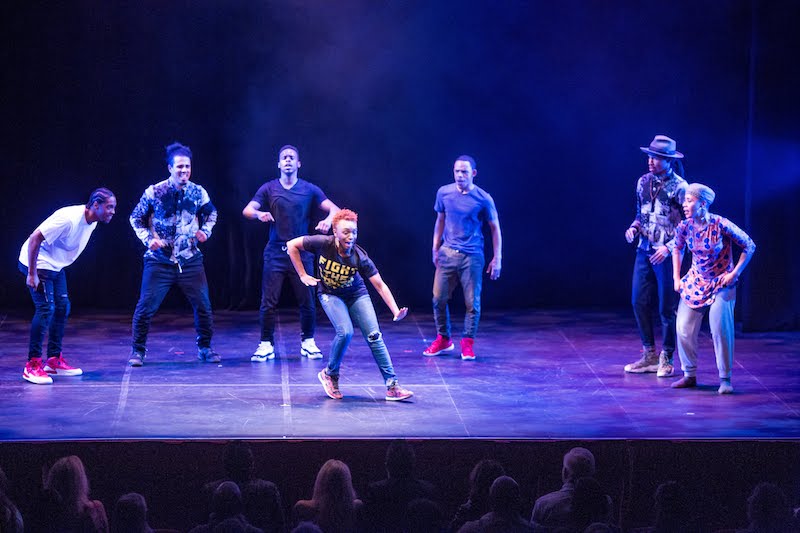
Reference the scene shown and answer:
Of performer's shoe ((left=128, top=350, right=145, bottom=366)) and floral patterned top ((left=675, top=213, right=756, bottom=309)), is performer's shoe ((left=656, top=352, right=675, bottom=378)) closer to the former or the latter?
floral patterned top ((left=675, top=213, right=756, bottom=309))

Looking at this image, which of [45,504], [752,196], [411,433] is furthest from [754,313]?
[45,504]

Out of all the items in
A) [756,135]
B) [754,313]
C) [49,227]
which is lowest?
[754,313]

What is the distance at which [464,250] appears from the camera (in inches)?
346

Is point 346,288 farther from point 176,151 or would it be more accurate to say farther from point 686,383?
point 686,383

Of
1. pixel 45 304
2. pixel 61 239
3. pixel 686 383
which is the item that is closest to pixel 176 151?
pixel 61 239

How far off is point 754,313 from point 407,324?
9.31 ft

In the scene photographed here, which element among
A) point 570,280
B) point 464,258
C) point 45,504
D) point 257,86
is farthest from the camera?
point 570,280

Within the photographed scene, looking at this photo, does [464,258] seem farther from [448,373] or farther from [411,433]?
[411,433]

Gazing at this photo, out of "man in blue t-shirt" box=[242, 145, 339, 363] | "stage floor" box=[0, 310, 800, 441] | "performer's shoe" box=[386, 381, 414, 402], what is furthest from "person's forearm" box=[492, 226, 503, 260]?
"performer's shoe" box=[386, 381, 414, 402]

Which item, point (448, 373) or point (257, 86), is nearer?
point (448, 373)

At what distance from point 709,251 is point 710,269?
118 millimetres

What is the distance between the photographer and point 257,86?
10273 mm

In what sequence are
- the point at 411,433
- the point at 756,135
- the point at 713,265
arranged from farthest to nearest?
1. the point at 756,135
2. the point at 713,265
3. the point at 411,433

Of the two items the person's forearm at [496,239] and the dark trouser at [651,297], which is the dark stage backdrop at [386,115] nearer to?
the dark trouser at [651,297]
